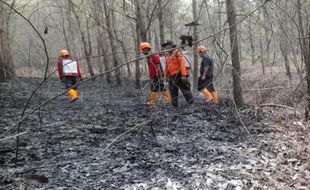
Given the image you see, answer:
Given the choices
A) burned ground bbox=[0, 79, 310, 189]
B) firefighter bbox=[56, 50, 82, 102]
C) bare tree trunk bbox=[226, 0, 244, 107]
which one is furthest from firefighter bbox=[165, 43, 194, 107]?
firefighter bbox=[56, 50, 82, 102]

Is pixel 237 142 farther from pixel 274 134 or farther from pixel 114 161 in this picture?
pixel 114 161

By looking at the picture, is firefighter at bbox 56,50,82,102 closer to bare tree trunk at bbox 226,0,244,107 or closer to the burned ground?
the burned ground

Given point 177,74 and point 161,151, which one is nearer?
point 161,151

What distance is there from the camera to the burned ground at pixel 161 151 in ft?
14.7

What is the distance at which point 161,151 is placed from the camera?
18.5 feet

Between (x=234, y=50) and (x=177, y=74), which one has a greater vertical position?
(x=234, y=50)

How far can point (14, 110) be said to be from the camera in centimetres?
910

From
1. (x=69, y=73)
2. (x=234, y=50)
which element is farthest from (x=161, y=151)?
(x=69, y=73)

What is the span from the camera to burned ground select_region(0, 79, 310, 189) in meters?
4.49

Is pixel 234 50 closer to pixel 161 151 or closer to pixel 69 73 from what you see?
pixel 161 151

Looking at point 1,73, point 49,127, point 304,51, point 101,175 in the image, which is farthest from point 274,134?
point 1,73

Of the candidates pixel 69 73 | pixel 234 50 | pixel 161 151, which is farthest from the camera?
pixel 69 73

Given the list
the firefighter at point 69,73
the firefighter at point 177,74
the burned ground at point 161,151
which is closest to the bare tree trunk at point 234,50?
the burned ground at point 161,151

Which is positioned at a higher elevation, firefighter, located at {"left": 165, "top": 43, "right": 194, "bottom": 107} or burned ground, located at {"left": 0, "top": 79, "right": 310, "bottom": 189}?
firefighter, located at {"left": 165, "top": 43, "right": 194, "bottom": 107}
